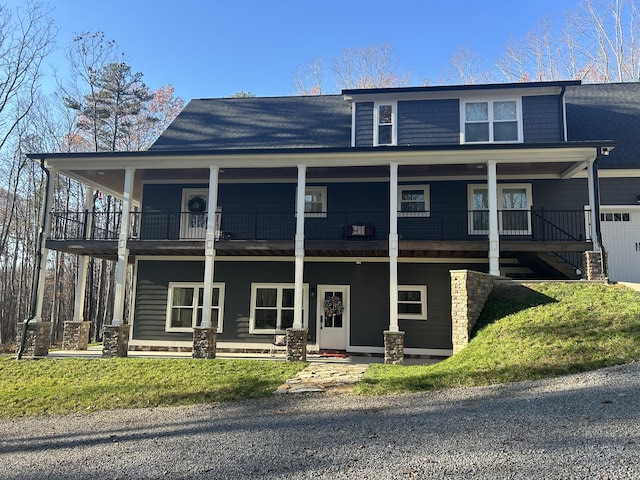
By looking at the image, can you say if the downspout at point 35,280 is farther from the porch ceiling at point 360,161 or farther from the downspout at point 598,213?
the downspout at point 598,213

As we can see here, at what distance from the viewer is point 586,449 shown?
12.9ft

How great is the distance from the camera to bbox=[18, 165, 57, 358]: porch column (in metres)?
11.8

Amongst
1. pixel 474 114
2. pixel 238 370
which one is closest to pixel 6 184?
pixel 238 370

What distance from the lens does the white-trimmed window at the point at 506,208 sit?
13.5 m

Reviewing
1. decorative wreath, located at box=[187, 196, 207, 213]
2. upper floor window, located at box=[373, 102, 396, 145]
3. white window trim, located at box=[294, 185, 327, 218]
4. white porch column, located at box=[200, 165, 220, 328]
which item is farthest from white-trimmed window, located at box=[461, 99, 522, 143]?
decorative wreath, located at box=[187, 196, 207, 213]

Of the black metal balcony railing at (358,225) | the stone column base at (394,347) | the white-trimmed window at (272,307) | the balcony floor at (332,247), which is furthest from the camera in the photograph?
the white-trimmed window at (272,307)

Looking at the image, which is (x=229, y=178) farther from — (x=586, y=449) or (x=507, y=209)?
(x=586, y=449)

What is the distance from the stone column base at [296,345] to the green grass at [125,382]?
381 millimetres

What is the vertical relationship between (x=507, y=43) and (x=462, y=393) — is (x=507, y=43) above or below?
above

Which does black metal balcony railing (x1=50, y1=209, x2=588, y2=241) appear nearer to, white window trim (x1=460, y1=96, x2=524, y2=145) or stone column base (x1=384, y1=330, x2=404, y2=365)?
white window trim (x1=460, y1=96, x2=524, y2=145)

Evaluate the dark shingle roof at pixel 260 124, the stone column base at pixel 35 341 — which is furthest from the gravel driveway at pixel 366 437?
the dark shingle roof at pixel 260 124

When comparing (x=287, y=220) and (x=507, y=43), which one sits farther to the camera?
(x=507, y=43)

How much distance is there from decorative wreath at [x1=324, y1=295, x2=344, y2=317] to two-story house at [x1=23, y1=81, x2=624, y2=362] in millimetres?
32

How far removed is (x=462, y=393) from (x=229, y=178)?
10724 mm
